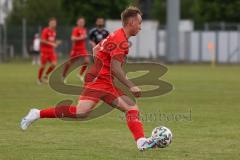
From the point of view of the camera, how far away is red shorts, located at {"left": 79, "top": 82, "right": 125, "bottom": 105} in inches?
427

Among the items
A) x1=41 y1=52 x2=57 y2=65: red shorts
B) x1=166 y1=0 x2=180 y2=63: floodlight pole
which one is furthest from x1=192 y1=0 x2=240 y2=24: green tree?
x1=41 y1=52 x2=57 y2=65: red shorts

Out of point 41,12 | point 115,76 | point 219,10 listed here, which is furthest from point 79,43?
point 41,12

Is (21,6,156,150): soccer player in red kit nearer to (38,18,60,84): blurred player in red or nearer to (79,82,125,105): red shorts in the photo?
(79,82,125,105): red shorts

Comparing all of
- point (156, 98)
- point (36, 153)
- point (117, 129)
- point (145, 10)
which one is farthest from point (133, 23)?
point (145, 10)

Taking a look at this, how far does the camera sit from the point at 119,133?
13.3 meters

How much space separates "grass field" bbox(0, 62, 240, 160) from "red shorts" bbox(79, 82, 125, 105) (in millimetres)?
773

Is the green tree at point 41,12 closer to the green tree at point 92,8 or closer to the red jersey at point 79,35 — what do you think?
the green tree at point 92,8

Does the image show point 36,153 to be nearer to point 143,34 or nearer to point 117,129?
point 117,129

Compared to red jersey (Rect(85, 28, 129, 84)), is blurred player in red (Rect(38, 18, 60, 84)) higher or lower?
lower

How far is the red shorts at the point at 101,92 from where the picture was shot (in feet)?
35.6

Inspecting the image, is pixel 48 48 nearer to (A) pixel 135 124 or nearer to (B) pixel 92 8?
(A) pixel 135 124

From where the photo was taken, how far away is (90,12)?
67000 millimetres

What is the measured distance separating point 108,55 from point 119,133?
112 inches

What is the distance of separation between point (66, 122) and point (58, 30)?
1765 inches
